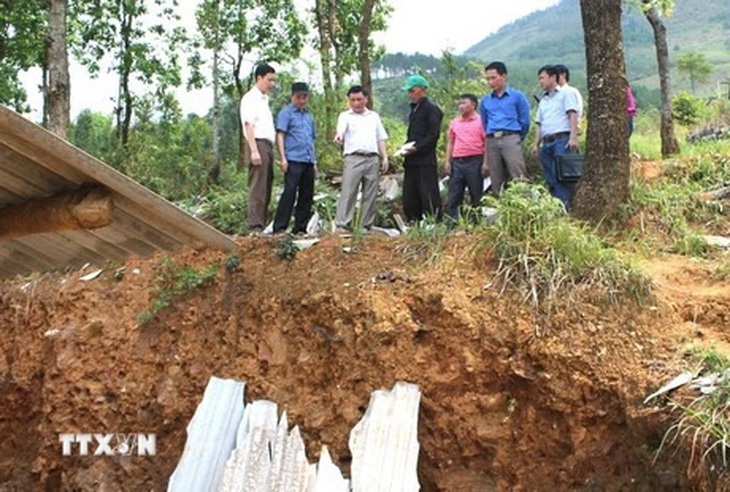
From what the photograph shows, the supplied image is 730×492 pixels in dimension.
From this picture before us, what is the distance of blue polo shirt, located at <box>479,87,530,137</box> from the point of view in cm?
647

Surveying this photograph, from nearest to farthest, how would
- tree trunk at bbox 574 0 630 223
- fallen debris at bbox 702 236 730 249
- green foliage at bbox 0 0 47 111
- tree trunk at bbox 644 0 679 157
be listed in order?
fallen debris at bbox 702 236 730 249 → tree trunk at bbox 574 0 630 223 → tree trunk at bbox 644 0 679 157 → green foliage at bbox 0 0 47 111

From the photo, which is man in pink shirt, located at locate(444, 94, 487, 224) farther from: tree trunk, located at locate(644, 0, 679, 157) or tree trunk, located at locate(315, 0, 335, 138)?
tree trunk, located at locate(315, 0, 335, 138)

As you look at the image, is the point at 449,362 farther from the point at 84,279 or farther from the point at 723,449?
the point at 84,279

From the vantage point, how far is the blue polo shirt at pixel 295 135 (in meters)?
6.42

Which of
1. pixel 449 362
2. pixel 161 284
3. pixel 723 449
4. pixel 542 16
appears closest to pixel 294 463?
pixel 449 362

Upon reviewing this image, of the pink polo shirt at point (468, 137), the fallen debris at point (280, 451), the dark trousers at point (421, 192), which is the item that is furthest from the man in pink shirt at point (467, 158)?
the fallen debris at point (280, 451)

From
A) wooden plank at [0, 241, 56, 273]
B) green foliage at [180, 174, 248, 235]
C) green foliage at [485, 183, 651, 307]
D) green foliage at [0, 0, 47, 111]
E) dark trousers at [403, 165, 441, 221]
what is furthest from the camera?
green foliage at [0, 0, 47, 111]

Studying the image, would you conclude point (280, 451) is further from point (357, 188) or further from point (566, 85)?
point (566, 85)

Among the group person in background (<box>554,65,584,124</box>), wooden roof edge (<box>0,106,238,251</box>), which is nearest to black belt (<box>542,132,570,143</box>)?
person in background (<box>554,65,584,124</box>)

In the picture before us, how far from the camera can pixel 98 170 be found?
10.3 feet

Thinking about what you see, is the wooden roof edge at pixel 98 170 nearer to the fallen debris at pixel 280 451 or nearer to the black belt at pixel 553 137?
the fallen debris at pixel 280 451

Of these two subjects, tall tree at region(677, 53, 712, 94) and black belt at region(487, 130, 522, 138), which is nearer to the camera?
black belt at region(487, 130, 522, 138)

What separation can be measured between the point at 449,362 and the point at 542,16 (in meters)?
172

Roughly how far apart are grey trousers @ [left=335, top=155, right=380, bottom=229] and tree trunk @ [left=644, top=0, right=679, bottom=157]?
473 centimetres
